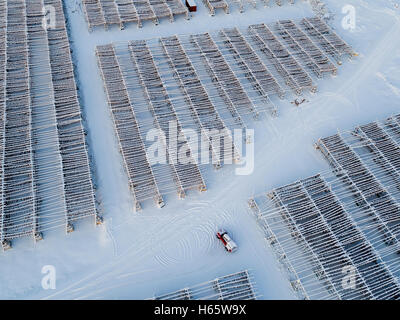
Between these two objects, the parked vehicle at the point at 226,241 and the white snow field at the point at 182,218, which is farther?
the parked vehicle at the point at 226,241

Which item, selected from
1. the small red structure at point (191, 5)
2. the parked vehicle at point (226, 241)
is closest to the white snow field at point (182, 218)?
the parked vehicle at point (226, 241)

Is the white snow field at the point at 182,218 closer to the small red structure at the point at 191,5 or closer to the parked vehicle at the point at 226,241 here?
the parked vehicle at the point at 226,241

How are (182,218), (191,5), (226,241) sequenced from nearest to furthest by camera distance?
→ (226,241)
(182,218)
(191,5)

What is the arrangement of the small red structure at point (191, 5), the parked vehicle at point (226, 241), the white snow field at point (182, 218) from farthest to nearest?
1. the small red structure at point (191, 5)
2. the parked vehicle at point (226, 241)
3. the white snow field at point (182, 218)

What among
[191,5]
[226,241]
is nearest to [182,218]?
[226,241]

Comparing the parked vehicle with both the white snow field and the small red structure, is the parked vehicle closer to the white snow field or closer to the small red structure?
the white snow field

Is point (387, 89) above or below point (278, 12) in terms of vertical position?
below

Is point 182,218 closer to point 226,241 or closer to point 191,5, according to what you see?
point 226,241
